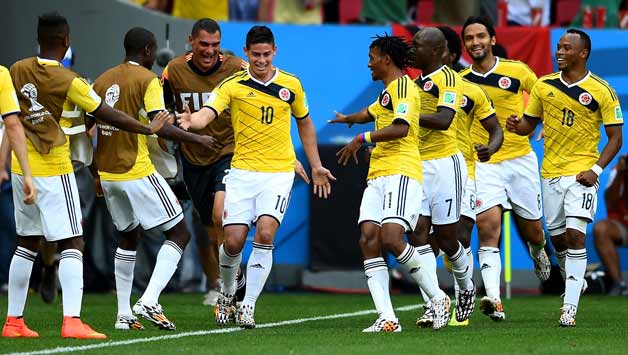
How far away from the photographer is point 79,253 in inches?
391

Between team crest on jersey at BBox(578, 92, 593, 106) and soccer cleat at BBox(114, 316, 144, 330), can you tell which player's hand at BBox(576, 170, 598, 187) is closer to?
team crest on jersey at BBox(578, 92, 593, 106)

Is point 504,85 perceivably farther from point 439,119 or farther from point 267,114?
point 267,114

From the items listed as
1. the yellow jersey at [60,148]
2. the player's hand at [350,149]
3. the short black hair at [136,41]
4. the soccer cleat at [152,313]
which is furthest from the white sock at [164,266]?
the player's hand at [350,149]

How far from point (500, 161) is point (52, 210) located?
487 centimetres

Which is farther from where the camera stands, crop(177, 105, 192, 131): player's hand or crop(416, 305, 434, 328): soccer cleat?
crop(416, 305, 434, 328): soccer cleat

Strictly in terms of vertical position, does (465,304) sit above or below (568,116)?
below

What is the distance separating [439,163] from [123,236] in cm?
267

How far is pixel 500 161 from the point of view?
13023 millimetres

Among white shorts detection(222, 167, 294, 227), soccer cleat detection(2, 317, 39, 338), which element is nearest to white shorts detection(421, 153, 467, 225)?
white shorts detection(222, 167, 294, 227)

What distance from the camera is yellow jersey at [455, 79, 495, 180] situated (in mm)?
11844

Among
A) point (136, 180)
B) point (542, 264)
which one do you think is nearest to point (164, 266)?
point (136, 180)

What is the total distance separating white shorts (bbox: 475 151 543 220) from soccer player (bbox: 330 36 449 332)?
2.28m

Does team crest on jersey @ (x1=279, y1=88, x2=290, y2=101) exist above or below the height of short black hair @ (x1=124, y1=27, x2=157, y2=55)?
below

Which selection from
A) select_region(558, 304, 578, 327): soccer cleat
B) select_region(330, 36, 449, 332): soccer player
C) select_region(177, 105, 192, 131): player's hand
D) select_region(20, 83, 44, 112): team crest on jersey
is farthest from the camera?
select_region(558, 304, 578, 327): soccer cleat
